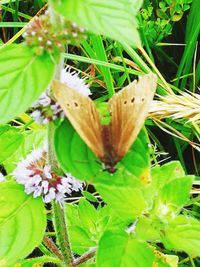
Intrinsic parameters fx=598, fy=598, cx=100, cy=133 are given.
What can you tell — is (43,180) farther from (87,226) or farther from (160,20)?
(160,20)

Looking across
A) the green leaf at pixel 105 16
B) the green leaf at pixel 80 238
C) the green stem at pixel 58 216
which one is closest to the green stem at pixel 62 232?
the green stem at pixel 58 216

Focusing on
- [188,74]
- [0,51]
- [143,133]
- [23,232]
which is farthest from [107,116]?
[188,74]

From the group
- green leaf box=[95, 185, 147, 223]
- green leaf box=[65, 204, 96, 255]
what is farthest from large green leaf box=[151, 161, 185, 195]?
green leaf box=[65, 204, 96, 255]

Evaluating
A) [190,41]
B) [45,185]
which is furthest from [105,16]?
[190,41]

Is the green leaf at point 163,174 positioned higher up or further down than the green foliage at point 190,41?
higher up

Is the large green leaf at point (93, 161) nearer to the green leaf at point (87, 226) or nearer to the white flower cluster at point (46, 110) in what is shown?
the white flower cluster at point (46, 110)

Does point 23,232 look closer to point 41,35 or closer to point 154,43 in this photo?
point 41,35

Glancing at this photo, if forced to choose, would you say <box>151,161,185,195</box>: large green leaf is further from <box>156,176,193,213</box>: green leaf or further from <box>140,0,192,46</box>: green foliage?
<box>140,0,192,46</box>: green foliage
